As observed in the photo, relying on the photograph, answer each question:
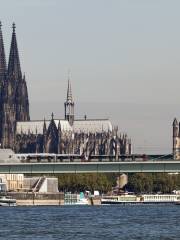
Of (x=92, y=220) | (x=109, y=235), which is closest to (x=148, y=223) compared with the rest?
(x=92, y=220)

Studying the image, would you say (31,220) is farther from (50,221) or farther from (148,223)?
(148,223)

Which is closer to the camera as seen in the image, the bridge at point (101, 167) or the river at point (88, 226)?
the river at point (88, 226)

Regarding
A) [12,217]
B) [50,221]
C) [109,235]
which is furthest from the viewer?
[12,217]

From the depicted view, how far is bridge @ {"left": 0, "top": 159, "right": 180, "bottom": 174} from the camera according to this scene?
7106 inches

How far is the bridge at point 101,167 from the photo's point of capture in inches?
7106

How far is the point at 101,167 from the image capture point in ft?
601

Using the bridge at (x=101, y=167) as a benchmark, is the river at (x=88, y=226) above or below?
below

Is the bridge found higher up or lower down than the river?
higher up

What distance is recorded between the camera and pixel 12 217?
15625 centimetres

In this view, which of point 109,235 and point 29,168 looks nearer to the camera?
point 109,235

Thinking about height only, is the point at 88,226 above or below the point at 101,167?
below

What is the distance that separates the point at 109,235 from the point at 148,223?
19094 mm

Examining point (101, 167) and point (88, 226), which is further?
point (101, 167)

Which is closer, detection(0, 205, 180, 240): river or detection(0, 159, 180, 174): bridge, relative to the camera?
detection(0, 205, 180, 240): river
